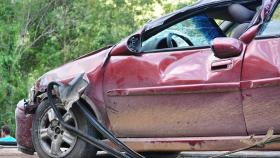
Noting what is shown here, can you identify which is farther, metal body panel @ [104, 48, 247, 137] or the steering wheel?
the steering wheel

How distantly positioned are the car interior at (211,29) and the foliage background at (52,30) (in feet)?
48.1

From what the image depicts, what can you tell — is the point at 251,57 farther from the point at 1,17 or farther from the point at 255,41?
the point at 1,17

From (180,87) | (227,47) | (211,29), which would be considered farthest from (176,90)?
(211,29)

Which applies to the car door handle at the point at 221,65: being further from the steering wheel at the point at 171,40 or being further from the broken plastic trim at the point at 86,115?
the broken plastic trim at the point at 86,115

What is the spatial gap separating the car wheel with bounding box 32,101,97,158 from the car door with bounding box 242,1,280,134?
141cm

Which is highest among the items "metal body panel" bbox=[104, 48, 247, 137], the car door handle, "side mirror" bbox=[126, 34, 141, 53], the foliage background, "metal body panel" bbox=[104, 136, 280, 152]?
the foliage background

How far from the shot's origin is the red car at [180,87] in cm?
398

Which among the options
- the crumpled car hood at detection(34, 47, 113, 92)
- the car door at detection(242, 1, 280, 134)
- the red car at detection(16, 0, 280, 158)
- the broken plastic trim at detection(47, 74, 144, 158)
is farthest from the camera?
the crumpled car hood at detection(34, 47, 113, 92)

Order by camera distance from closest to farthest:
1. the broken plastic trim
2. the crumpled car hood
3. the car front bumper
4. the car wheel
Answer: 1. the broken plastic trim
2. the car wheel
3. the crumpled car hood
4. the car front bumper

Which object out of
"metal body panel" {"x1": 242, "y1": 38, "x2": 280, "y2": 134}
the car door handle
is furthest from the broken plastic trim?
"metal body panel" {"x1": 242, "y1": 38, "x2": 280, "y2": 134}

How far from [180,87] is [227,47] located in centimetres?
49

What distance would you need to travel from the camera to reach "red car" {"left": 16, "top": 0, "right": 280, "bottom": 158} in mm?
3977

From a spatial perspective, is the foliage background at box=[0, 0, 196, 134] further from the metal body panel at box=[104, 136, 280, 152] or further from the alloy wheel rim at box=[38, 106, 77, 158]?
the metal body panel at box=[104, 136, 280, 152]

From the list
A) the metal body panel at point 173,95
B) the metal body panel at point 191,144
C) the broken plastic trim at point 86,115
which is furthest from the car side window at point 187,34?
the metal body panel at point 191,144
